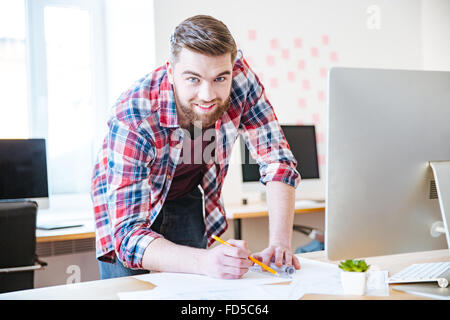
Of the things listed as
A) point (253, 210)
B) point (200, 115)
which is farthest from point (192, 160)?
point (253, 210)

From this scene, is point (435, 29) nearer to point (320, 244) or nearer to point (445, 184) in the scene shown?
point (320, 244)

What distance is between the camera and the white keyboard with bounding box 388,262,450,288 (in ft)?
3.38

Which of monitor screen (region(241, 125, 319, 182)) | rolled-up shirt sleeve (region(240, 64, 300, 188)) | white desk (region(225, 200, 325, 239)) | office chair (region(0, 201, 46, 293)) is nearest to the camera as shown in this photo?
rolled-up shirt sleeve (region(240, 64, 300, 188))

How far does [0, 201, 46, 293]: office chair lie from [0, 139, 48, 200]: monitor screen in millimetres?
585

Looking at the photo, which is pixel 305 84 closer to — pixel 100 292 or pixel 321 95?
pixel 321 95

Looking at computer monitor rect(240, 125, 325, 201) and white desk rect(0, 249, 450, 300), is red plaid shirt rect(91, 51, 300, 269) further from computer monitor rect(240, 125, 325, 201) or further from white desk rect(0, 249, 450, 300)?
computer monitor rect(240, 125, 325, 201)

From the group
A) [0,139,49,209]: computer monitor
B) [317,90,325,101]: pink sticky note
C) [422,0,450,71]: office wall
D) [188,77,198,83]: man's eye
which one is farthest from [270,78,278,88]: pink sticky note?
[188,77,198,83]: man's eye

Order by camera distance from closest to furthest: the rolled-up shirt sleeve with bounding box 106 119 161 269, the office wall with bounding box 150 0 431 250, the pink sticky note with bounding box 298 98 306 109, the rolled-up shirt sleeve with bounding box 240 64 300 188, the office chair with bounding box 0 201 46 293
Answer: the rolled-up shirt sleeve with bounding box 106 119 161 269 < the rolled-up shirt sleeve with bounding box 240 64 300 188 < the office chair with bounding box 0 201 46 293 < the office wall with bounding box 150 0 431 250 < the pink sticky note with bounding box 298 98 306 109

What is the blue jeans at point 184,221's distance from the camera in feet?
5.21

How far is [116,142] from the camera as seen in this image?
4.08 ft

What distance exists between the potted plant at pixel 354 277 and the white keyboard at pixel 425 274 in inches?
4.7

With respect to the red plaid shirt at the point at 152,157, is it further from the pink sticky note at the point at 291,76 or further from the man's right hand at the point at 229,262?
the pink sticky note at the point at 291,76

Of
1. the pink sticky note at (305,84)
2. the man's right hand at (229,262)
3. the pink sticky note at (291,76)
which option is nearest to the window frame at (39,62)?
the pink sticky note at (291,76)

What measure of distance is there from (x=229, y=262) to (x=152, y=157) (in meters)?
0.39
